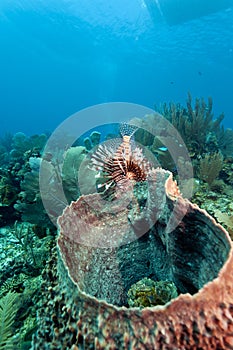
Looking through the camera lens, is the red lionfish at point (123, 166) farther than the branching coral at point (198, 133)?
No

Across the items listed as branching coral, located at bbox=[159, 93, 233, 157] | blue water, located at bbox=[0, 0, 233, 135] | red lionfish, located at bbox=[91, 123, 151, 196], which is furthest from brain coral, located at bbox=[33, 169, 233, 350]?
blue water, located at bbox=[0, 0, 233, 135]

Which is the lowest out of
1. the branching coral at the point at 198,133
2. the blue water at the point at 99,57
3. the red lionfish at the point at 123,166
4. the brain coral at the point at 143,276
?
the brain coral at the point at 143,276

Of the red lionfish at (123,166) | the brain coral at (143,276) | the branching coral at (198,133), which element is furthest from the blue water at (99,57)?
the brain coral at (143,276)

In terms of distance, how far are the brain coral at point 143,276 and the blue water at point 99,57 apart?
80.2 feet

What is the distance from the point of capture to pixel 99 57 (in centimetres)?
5819

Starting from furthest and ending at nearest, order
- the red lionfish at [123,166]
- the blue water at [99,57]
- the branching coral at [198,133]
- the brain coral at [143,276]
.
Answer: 1. the blue water at [99,57]
2. the branching coral at [198,133]
3. the red lionfish at [123,166]
4. the brain coral at [143,276]

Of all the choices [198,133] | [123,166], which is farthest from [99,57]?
[123,166]

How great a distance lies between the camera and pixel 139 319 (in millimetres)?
938

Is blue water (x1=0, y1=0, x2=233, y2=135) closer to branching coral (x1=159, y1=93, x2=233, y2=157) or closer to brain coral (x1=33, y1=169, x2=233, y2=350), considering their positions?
branching coral (x1=159, y1=93, x2=233, y2=157)

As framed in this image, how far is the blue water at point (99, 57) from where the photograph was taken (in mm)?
35219

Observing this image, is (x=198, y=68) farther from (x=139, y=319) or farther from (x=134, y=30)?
(x=139, y=319)

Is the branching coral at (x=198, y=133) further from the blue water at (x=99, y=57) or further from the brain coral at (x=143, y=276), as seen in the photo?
the blue water at (x=99, y=57)

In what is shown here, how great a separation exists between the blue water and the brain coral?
24.5 m

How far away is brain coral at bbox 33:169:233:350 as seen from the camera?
0.94 meters
